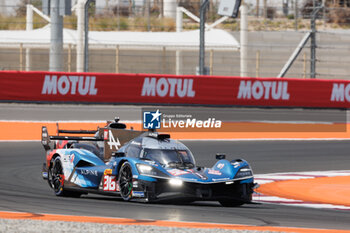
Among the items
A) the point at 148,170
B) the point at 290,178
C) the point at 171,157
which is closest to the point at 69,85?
the point at 290,178

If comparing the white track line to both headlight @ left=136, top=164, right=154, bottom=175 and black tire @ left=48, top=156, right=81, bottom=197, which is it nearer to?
headlight @ left=136, top=164, right=154, bottom=175

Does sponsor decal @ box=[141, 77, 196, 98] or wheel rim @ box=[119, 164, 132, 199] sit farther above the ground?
sponsor decal @ box=[141, 77, 196, 98]

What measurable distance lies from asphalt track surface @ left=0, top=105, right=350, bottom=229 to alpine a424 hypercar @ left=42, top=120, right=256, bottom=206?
179 millimetres

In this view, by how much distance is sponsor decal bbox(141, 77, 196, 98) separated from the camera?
26.8m

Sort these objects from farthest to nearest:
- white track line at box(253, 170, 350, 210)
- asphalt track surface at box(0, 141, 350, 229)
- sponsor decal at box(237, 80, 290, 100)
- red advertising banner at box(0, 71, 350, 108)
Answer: sponsor decal at box(237, 80, 290, 100), red advertising banner at box(0, 71, 350, 108), white track line at box(253, 170, 350, 210), asphalt track surface at box(0, 141, 350, 229)

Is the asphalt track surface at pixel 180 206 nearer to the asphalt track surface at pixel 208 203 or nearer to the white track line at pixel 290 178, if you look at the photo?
the asphalt track surface at pixel 208 203

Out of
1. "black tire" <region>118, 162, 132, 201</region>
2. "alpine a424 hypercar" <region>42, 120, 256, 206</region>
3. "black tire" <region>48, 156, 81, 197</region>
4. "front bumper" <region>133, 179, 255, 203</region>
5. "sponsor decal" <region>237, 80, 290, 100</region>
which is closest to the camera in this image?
"front bumper" <region>133, 179, 255, 203</region>

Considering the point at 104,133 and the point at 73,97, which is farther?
the point at 73,97

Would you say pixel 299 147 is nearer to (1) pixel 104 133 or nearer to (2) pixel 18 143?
(2) pixel 18 143

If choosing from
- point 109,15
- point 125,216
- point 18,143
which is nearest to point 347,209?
point 125,216

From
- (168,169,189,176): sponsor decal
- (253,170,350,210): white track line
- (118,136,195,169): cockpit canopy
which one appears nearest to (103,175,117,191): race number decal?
(118,136,195,169): cockpit canopy

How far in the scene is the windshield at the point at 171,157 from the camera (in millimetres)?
11836

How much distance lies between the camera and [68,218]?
10078 millimetres

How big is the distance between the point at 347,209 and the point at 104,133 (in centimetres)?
400
